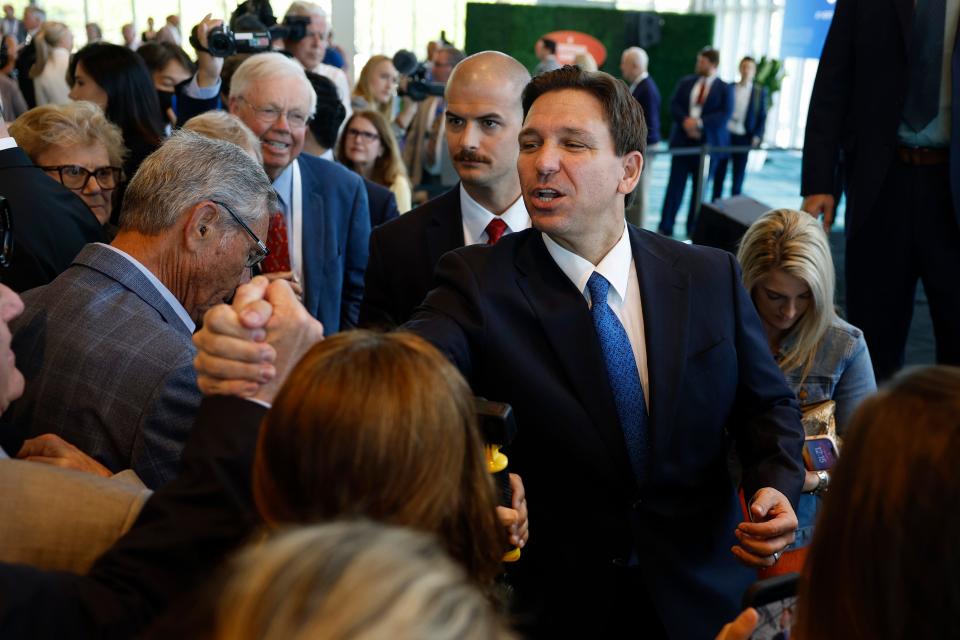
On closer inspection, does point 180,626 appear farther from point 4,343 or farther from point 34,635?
point 4,343

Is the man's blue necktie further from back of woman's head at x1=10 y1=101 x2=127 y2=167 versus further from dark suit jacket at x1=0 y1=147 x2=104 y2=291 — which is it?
back of woman's head at x1=10 y1=101 x2=127 y2=167

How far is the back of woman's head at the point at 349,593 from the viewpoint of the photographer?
0.70 m

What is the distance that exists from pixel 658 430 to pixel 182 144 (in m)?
1.19

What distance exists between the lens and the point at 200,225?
2.08 meters

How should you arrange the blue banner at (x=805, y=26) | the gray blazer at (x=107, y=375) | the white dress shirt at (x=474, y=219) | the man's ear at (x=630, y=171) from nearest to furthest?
1. the gray blazer at (x=107, y=375)
2. the man's ear at (x=630, y=171)
3. the white dress shirt at (x=474, y=219)
4. the blue banner at (x=805, y=26)

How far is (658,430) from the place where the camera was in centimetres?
192

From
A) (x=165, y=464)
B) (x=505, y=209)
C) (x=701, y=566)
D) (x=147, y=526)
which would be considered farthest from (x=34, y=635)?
(x=505, y=209)

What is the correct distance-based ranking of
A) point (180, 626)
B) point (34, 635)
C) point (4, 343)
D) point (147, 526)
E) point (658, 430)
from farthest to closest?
point (658, 430)
point (4, 343)
point (147, 526)
point (34, 635)
point (180, 626)

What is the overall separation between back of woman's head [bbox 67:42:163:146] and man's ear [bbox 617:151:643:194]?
8.64 feet

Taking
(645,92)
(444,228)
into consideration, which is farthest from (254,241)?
(645,92)

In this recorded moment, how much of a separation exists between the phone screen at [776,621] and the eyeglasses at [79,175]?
2368 mm

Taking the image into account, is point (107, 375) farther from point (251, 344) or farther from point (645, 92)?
point (645, 92)

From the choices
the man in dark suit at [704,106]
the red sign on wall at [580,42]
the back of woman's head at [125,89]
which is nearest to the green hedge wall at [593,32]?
the red sign on wall at [580,42]

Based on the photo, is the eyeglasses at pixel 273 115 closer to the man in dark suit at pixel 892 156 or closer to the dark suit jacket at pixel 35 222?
the dark suit jacket at pixel 35 222
